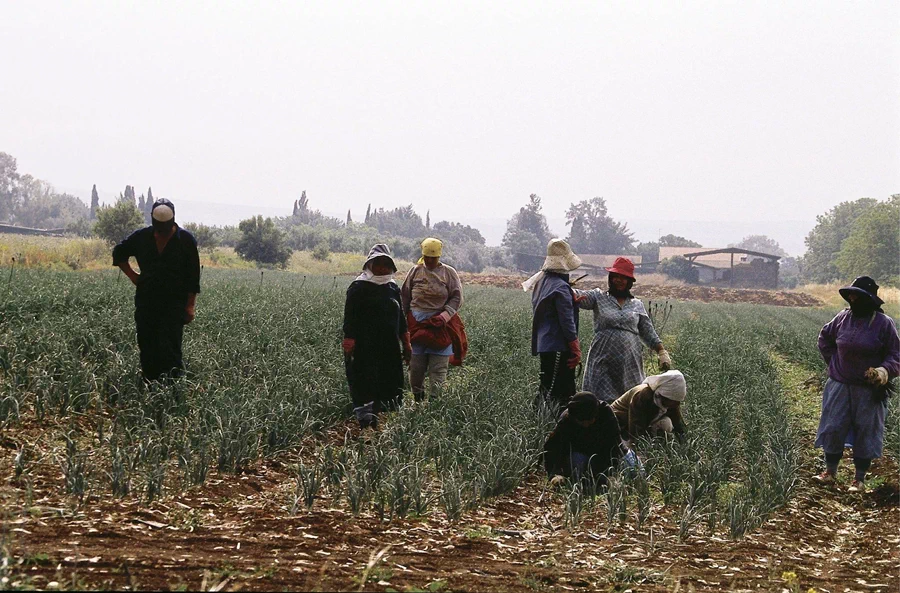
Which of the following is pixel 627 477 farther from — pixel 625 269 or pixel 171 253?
pixel 171 253

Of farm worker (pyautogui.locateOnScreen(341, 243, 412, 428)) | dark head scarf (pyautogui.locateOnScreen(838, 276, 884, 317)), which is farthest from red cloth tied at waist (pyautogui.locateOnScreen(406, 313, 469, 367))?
dark head scarf (pyautogui.locateOnScreen(838, 276, 884, 317))

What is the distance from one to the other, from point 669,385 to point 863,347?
4.96ft

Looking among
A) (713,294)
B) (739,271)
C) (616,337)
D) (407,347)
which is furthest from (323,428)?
(739,271)

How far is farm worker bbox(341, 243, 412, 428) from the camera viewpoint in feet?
22.0

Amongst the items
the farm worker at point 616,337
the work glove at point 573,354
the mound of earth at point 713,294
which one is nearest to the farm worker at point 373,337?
the work glove at point 573,354

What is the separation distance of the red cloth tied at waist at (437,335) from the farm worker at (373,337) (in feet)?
1.81

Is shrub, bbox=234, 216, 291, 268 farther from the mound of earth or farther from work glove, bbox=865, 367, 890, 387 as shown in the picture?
work glove, bbox=865, 367, 890, 387

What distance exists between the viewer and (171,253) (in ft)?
21.7

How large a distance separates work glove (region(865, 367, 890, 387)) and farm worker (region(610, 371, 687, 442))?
4.26 feet

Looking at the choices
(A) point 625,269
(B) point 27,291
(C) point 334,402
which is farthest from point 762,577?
(B) point 27,291

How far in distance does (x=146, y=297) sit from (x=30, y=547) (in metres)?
3.44

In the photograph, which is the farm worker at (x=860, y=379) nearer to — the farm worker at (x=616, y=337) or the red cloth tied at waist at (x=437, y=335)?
the farm worker at (x=616, y=337)

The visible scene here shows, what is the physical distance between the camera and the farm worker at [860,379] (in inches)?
251

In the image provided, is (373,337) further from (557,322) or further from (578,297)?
(578,297)
